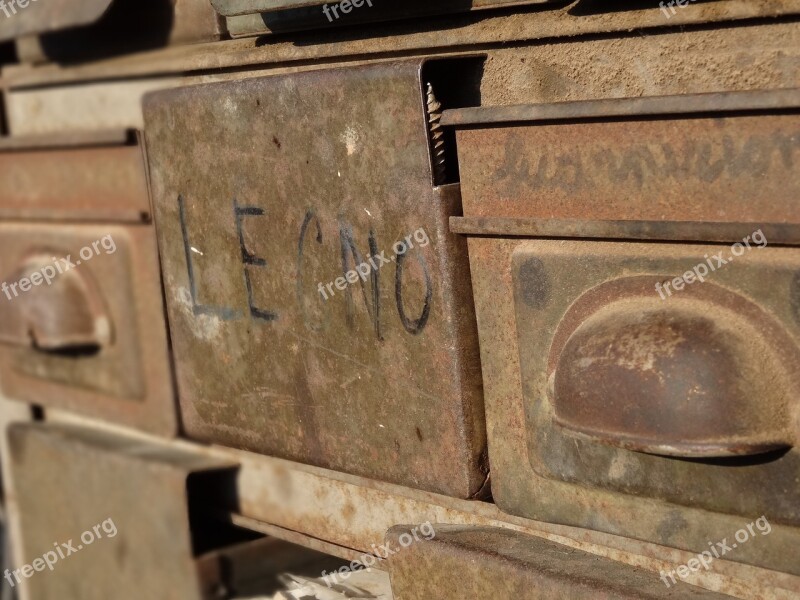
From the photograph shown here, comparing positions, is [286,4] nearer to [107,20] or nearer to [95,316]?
[107,20]

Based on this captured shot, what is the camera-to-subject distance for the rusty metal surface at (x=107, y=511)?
190 centimetres

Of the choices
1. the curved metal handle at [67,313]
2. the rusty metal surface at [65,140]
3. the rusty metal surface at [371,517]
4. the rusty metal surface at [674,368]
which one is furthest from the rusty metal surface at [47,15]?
the rusty metal surface at [674,368]

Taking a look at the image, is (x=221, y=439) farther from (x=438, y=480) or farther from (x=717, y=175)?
(x=717, y=175)

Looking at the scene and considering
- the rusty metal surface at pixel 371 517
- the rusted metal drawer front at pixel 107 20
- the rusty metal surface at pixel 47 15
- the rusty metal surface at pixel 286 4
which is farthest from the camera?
the rusty metal surface at pixel 47 15

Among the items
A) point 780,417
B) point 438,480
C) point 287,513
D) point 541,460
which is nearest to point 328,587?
point 287,513

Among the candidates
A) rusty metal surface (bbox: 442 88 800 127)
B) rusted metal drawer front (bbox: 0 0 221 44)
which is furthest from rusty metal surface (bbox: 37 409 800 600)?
rusted metal drawer front (bbox: 0 0 221 44)

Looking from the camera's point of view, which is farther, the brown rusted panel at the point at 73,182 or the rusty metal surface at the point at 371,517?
the brown rusted panel at the point at 73,182

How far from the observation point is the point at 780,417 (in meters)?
1.00

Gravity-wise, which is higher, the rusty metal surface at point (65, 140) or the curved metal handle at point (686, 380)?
the rusty metal surface at point (65, 140)

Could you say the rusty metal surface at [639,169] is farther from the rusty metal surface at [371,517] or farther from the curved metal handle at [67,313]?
the curved metal handle at [67,313]

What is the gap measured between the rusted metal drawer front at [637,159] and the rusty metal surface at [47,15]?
85 centimetres

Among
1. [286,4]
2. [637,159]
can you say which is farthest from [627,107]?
[286,4]

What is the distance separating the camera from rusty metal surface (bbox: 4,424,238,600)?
190 centimetres

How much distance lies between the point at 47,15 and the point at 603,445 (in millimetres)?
1290
